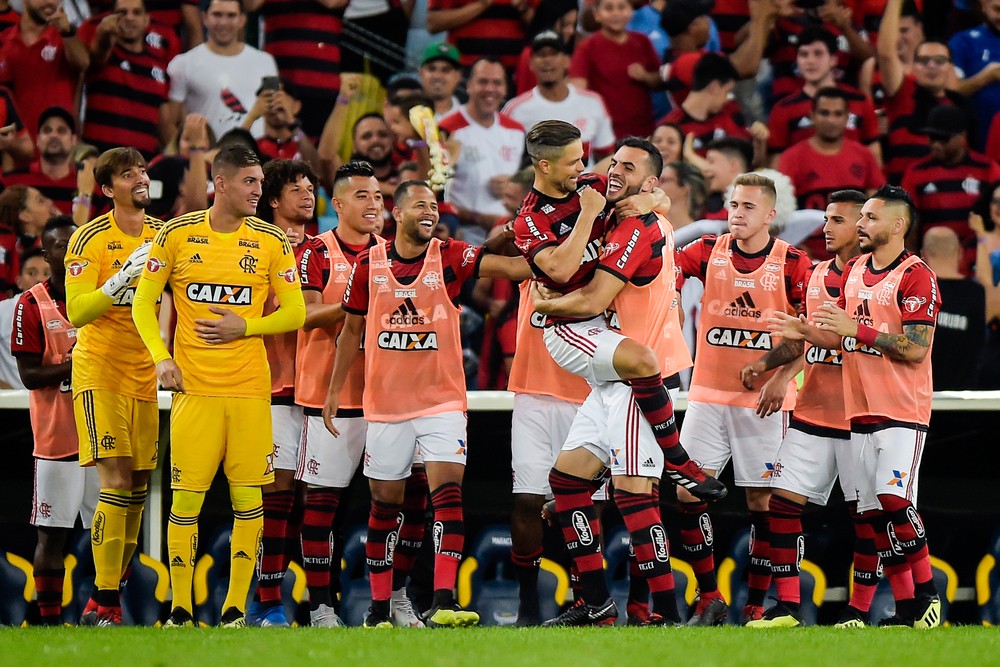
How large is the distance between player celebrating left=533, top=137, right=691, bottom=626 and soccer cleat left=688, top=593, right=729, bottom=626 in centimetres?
51

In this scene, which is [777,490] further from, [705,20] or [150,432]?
[705,20]

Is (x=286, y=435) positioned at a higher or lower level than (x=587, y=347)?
lower

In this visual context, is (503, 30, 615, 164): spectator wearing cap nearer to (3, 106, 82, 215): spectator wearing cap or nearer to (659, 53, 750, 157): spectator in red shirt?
(659, 53, 750, 157): spectator in red shirt

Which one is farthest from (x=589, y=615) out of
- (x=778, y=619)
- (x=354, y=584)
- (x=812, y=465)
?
(x=354, y=584)

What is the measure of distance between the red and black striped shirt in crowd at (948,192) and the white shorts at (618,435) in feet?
19.2

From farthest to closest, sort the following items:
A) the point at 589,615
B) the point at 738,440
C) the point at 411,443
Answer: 1. the point at 738,440
2. the point at 411,443
3. the point at 589,615

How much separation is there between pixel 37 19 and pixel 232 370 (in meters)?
6.24

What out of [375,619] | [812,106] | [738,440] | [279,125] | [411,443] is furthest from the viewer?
[812,106]

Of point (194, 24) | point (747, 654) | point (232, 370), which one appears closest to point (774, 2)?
point (194, 24)

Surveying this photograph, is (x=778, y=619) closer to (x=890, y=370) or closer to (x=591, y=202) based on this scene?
(x=890, y=370)

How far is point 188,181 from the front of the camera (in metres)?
→ 11.2

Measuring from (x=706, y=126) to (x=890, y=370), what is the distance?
5272 millimetres

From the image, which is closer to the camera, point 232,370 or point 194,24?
point 232,370

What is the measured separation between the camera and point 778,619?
7777mm
